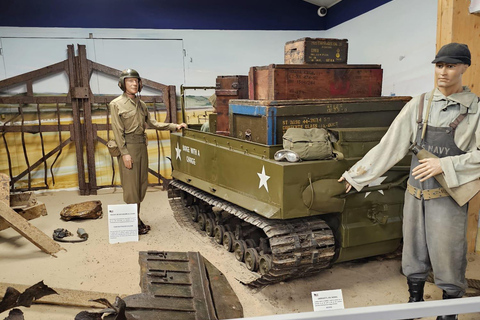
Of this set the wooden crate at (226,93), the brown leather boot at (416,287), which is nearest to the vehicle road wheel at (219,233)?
the wooden crate at (226,93)

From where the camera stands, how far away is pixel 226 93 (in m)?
5.96

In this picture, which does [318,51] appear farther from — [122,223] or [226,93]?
[122,223]

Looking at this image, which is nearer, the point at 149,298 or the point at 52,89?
the point at 149,298

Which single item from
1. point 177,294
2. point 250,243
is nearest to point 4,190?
point 250,243

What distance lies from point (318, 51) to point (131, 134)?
2.60 meters

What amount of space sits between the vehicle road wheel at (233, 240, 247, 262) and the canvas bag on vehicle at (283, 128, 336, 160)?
1.37m

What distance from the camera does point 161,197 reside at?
7816mm

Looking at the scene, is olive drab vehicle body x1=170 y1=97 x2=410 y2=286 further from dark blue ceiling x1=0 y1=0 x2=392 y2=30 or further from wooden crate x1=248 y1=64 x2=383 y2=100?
dark blue ceiling x1=0 y1=0 x2=392 y2=30

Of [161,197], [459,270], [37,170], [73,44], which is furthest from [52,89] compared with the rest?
[459,270]

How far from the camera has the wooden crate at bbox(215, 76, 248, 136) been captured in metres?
5.93

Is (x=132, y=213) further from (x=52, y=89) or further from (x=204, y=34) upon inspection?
(x=204, y=34)

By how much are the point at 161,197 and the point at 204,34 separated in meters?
3.20

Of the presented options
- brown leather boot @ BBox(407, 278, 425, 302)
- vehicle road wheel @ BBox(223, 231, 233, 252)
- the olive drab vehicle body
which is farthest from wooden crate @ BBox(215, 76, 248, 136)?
brown leather boot @ BBox(407, 278, 425, 302)

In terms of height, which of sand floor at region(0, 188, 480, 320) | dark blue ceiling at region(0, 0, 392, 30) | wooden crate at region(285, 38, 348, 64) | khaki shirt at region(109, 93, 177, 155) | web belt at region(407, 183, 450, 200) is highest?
dark blue ceiling at region(0, 0, 392, 30)
